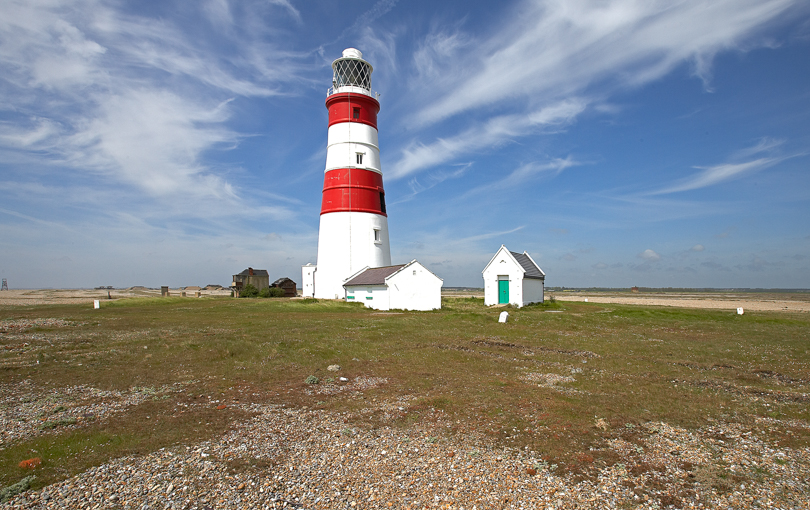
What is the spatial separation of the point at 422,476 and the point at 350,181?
29324 millimetres

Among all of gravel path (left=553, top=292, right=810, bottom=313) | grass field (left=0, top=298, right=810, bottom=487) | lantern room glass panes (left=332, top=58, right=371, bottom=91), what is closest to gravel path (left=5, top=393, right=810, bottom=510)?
grass field (left=0, top=298, right=810, bottom=487)

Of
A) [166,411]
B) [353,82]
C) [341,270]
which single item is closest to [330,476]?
[166,411]

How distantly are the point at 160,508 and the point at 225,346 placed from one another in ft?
35.0

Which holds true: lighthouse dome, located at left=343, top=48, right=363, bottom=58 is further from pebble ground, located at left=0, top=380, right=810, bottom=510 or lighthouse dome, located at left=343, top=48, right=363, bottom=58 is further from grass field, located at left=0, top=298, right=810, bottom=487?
pebble ground, located at left=0, top=380, right=810, bottom=510

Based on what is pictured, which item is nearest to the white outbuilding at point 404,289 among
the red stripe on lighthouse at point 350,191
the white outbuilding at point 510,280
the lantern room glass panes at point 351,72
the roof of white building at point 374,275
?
the roof of white building at point 374,275

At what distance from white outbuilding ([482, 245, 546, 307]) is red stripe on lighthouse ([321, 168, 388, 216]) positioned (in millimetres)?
10265

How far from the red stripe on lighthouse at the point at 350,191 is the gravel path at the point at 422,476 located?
27.0 meters

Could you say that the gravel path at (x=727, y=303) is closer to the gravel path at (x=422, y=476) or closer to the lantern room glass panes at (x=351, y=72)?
the lantern room glass panes at (x=351, y=72)

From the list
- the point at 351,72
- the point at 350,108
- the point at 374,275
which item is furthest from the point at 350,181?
the point at 351,72

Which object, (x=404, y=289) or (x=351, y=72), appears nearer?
(x=404, y=289)

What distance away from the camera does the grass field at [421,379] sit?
7305 mm

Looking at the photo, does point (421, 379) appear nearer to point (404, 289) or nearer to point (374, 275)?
point (404, 289)

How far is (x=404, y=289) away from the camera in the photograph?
30.8 m

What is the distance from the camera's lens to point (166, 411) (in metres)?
8.55
